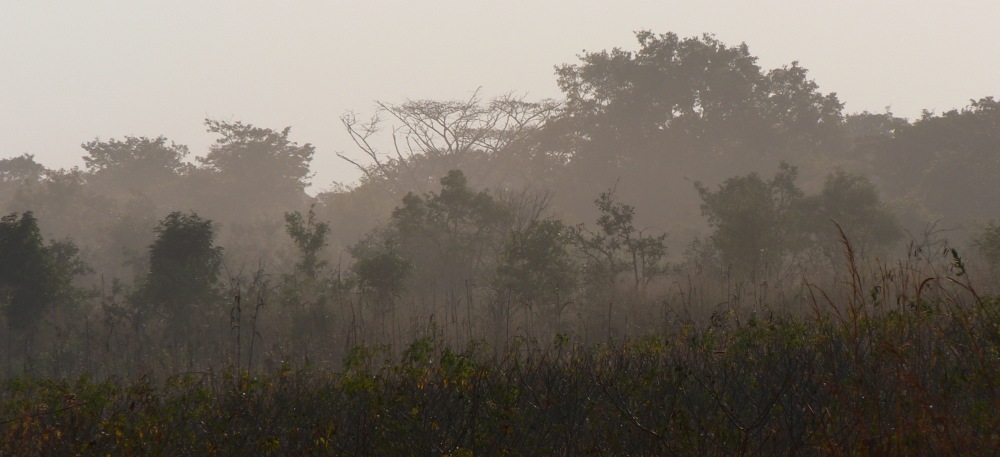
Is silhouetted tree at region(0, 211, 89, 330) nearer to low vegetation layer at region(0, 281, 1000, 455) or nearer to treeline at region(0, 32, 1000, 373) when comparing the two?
treeline at region(0, 32, 1000, 373)

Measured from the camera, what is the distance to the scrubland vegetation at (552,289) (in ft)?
16.9

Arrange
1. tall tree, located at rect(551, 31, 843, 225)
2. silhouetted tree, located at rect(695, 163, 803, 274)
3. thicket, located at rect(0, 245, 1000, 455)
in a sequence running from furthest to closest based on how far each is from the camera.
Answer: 1. tall tree, located at rect(551, 31, 843, 225)
2. silhouetted tree, located at rect(695, 163, 803, 274)
3. thicket, located at rect(0, 245, 1000, 455)

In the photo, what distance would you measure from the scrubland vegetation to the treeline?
0.12 metres

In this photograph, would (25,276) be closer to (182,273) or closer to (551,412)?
(182,273)

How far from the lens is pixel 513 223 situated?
80.1ft

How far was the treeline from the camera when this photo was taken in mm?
16688

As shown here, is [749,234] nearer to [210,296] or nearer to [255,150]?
[210,296]

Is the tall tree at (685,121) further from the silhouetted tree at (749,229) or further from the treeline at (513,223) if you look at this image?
the silhouetted tree at (749,229)

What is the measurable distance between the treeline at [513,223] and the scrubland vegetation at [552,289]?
0.12m

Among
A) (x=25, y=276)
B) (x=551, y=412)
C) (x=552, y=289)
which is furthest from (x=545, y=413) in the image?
(x=25, y=276)

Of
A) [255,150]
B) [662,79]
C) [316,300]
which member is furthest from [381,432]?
[255,150]

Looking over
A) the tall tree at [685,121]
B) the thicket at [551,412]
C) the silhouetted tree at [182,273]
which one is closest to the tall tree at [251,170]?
the tall tree at [685,121]

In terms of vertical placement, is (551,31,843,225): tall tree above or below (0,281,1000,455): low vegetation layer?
above

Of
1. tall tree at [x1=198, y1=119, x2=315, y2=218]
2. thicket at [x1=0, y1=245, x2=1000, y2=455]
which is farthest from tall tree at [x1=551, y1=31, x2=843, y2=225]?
thicket at [x1=0, y1=245, x2=1000, y2=455]
